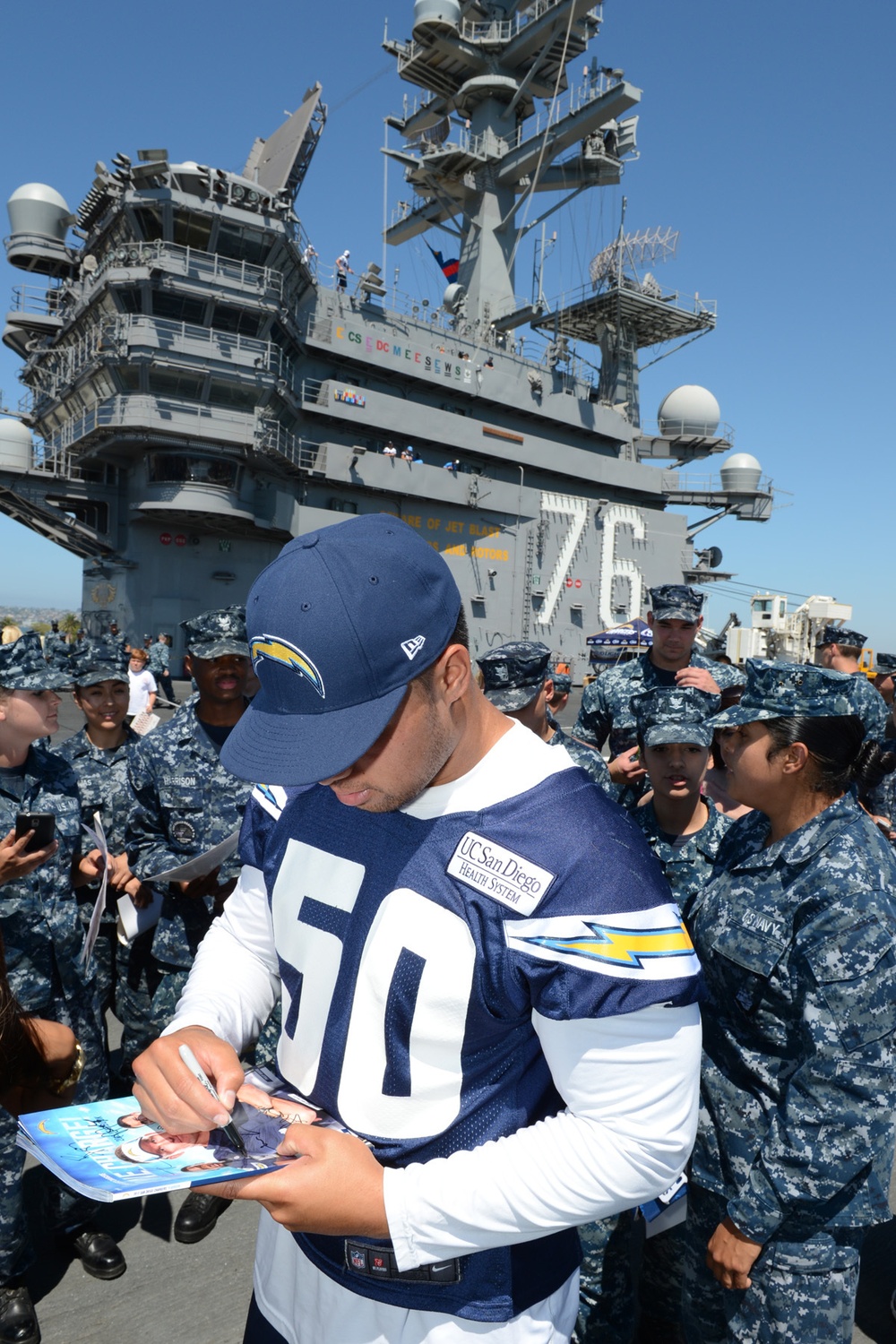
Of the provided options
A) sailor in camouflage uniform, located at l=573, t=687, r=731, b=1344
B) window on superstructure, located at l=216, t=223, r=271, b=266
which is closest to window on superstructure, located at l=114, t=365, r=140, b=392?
window on superstructure, located at l=216, t=223, r=271, b=266

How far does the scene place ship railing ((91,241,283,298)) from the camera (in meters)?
18.7

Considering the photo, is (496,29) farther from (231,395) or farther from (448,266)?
(231,395)

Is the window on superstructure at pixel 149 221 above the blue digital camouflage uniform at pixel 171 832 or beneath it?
above

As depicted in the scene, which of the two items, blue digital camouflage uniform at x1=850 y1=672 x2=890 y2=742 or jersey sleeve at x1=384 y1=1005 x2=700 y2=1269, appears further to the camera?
blue digital camouflage uniform at x1=850 y1=672 x2=890 y2=742

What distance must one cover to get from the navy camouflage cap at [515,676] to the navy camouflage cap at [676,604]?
3.33 feet

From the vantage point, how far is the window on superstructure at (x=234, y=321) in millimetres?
19844

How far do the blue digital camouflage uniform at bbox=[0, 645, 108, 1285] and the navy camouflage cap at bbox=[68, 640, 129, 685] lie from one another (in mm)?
1005

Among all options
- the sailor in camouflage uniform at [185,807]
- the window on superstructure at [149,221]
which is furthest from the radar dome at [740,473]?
the sailor in camouflage uniform at [185,807]

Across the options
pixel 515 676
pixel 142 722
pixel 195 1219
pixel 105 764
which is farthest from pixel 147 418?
pixel 195 1219

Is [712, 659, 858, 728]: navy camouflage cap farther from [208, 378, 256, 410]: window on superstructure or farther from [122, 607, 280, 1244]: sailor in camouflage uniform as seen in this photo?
[208, 378, 256, 410]: window on superstructure

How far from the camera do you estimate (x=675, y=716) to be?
3.23 metres

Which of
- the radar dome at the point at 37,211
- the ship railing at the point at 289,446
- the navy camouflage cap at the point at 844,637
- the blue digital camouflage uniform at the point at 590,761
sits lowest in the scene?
the blue digital camouflage uniform at the point at 590,761

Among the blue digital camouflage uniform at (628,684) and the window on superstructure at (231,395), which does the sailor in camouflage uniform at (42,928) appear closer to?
the blue digital camouflage uniform at (628,684)

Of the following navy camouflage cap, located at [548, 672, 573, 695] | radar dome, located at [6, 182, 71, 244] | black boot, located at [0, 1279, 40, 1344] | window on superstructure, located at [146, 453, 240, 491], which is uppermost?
radar dome, located at [6, 182, 71, 244]
